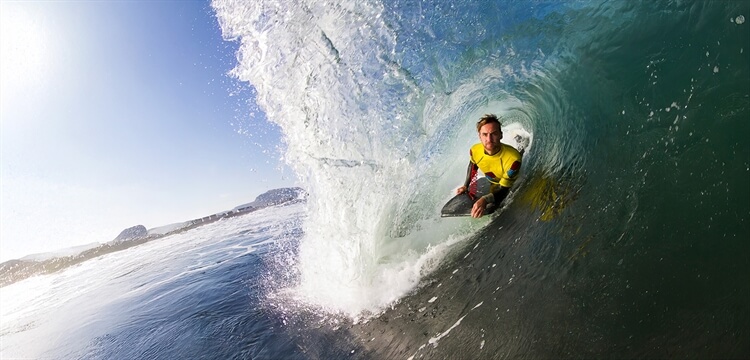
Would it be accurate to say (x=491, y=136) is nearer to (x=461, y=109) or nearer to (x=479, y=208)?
(x=479, y=208)

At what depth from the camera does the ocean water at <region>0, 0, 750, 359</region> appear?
10.2 feet

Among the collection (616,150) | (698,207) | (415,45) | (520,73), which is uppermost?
(415,45)

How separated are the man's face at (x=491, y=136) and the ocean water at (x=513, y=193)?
808 mm

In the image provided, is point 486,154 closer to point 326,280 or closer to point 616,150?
point 616,150

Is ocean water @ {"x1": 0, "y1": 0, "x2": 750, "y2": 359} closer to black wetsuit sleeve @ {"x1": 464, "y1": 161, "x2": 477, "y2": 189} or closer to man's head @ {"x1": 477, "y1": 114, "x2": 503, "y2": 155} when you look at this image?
black wetsuit sleeve @ {"x1": 464, "y1": 161, "x2": 477, "y2": 189}

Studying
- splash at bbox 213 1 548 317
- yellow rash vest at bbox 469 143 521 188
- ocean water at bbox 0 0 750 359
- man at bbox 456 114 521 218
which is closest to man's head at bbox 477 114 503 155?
man at bbox 456 114 521 218

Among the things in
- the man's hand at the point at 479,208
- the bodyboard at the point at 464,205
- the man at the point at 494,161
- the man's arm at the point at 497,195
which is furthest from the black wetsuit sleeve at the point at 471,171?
the man's hand at the point at 479,208

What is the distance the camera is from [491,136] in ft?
16.5

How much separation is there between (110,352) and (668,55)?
32.1 ft

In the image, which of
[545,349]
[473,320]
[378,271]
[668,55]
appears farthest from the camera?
[378,271]

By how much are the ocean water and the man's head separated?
0.87 m

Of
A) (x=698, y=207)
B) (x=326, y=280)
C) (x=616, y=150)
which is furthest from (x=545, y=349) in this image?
(x=326, y=280)

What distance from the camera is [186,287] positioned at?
452 inches

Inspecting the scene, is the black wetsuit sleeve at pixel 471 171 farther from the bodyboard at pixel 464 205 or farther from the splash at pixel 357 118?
the splash at pixel 357 118
